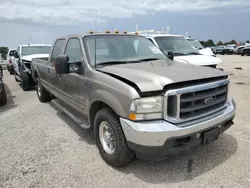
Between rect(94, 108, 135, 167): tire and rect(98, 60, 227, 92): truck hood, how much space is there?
21.9 inches

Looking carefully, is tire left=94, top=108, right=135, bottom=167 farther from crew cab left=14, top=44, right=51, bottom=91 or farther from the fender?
crew cab left=14, top=44, right=51, bottom=91

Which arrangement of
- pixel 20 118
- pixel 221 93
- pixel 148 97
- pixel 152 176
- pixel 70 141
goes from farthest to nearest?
pixel 20 118 < pixel 70 141 < pixel 221 93 < pixel 152 176 < pixel 148 97

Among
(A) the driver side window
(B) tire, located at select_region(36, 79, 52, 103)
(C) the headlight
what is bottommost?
(B) tire, located at select_region(36, 79, 52, 103)

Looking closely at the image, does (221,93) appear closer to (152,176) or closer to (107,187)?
(152,176)

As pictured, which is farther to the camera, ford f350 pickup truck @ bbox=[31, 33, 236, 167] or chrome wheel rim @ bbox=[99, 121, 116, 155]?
chrome wheel rim @ bbox=[99, 121, 116, 155]

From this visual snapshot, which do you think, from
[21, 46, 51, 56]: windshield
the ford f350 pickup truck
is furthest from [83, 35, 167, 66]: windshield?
[21, 46, 51, 56]: windshield

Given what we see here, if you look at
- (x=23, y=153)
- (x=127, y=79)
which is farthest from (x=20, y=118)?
(x=127, y=79)

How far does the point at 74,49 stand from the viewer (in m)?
4.30

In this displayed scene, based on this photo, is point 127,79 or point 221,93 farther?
point 221,93

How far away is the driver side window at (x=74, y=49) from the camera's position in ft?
13.3

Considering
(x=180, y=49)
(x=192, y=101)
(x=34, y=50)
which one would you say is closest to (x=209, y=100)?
(x=192, y=101)

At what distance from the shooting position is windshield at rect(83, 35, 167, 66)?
12.6 ft

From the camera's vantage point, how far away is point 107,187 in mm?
2912

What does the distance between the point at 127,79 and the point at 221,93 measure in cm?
142
